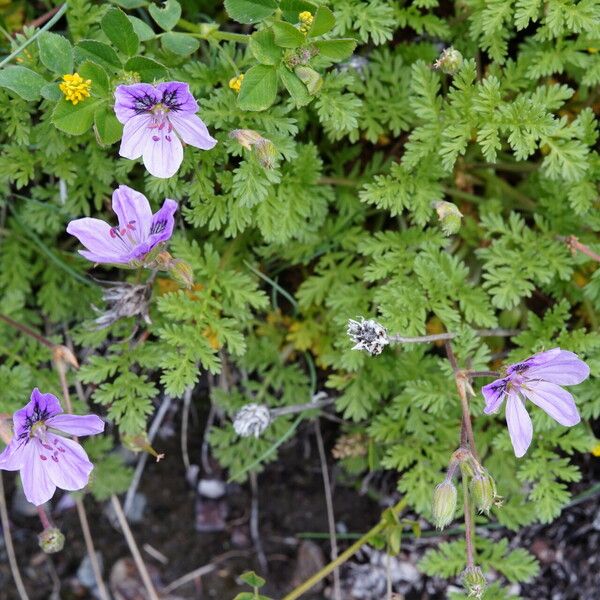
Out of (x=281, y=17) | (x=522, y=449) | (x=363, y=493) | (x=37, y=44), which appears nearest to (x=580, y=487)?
(x=363, y=493)

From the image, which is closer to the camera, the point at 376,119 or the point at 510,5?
the point at 510,5

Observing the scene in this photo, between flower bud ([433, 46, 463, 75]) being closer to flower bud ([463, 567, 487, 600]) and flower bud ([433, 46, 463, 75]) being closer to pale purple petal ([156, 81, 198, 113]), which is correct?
pale purple petal ([156, 81, 198, 113])

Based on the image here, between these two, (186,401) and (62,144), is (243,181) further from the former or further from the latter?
(186,401)

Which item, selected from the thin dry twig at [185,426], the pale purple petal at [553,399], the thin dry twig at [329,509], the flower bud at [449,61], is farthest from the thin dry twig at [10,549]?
the flower bud at [449,61]

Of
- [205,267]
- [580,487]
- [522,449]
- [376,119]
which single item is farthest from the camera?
[580,487]

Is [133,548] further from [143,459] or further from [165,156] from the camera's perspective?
[165,156]

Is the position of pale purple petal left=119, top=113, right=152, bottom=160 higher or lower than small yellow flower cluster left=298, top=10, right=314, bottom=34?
lower

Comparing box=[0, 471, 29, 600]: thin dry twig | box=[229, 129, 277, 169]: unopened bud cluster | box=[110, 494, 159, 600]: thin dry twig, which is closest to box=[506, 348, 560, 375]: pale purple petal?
box=[229, 129, 277, 169]: unopened bud cluster
